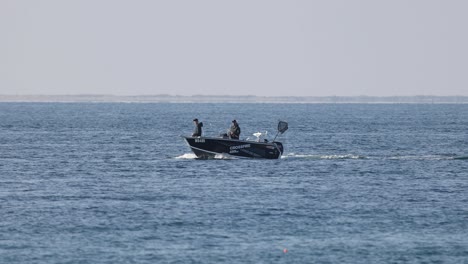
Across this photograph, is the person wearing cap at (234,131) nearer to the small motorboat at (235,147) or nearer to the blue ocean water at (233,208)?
the small motorboat at (235,147)

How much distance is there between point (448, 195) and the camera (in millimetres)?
43938

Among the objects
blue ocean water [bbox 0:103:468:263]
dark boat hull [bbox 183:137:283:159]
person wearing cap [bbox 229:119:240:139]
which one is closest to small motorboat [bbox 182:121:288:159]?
dark boat hull [bbox 183:137:283:159]

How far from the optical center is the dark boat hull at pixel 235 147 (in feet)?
194

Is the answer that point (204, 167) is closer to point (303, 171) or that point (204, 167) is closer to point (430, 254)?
point (303, 171)

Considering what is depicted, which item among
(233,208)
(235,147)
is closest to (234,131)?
(235,147)

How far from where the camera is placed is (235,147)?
195ft

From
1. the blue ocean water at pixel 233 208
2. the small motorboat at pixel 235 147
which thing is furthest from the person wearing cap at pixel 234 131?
the blue ocean water at pixel 233 208

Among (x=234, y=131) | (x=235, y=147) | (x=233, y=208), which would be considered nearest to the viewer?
(x=233, y=208)

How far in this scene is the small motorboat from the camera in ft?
194

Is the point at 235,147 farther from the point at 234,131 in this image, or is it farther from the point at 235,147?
the point at 234,131

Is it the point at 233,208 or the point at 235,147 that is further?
the point at 235,147

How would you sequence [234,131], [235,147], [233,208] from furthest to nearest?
[235,147], [234,131], [233,208]

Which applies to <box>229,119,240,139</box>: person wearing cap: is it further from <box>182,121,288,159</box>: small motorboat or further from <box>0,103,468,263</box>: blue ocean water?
<box>0,103,468,263</box>: blue ocean water

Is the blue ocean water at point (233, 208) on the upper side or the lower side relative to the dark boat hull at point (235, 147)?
lower
